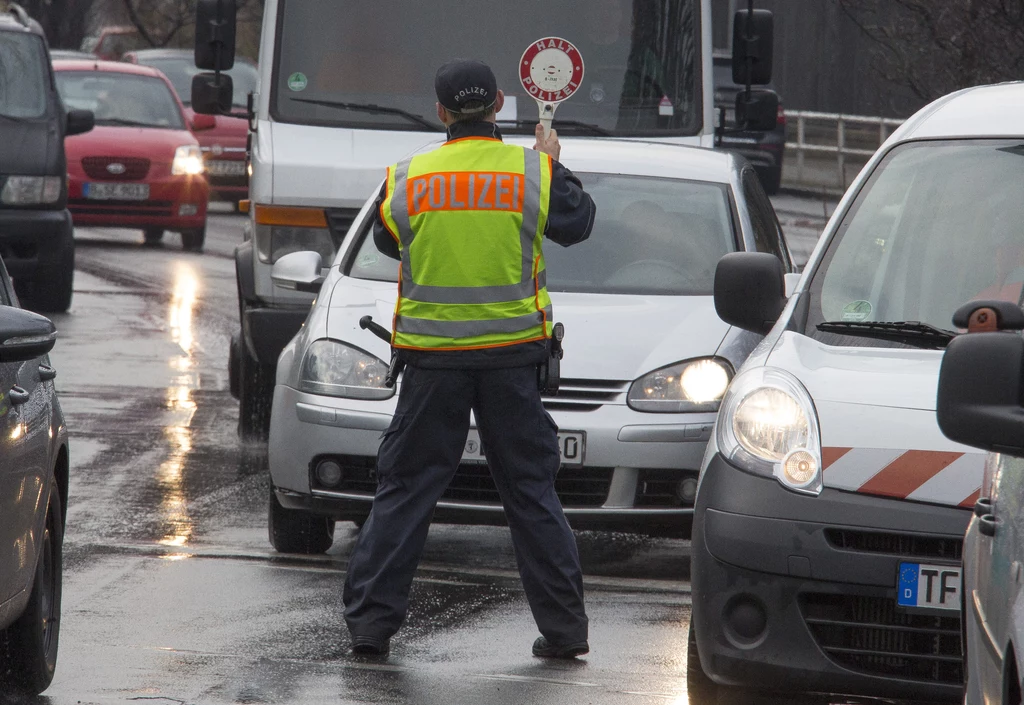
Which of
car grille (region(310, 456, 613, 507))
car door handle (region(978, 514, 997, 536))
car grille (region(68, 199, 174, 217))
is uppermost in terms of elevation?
car door handle (region(978, 514, 997, 536))

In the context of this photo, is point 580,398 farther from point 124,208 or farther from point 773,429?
point 124,208

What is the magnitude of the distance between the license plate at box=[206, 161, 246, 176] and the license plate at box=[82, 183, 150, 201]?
4813mm

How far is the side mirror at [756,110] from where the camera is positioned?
10.5 meters

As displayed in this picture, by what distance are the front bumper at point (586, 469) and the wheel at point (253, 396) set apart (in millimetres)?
2740

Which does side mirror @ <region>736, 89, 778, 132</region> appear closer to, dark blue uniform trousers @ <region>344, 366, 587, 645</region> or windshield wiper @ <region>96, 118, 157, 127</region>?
dark blue uniform trousers @ <region>344, 366, 587, 645</region>

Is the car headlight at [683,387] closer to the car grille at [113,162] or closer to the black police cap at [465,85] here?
the black police cap at [465,85]

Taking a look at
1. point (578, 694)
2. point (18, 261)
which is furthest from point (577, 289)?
point (18, 261)

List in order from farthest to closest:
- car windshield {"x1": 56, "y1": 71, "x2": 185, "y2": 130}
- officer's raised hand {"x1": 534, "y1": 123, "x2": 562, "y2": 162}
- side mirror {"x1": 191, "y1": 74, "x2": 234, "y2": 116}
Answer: car windshield {"x1": 56, "y1": 71, "x2": 185, "y2": 130} < side mirror {"x1": 191, "y1": 74, "x2": 234, "y2": 116} < officer's raised hand {"x1": 534, "y1": 123, "x2": 562, "y2": 162}

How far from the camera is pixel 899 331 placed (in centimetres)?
524

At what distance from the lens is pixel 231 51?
35.6 feet

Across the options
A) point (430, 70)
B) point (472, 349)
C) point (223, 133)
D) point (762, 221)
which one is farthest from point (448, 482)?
point (223, 133)

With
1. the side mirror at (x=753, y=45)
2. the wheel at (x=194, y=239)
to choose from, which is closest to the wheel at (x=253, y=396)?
the side mirror at (x=753, y=45)

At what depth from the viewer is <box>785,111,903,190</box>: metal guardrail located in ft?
86.9

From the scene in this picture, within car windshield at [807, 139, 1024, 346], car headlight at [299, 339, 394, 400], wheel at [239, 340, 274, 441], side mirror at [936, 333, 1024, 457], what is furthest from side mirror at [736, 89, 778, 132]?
side mirror at [936, 333, 1024, 457]
